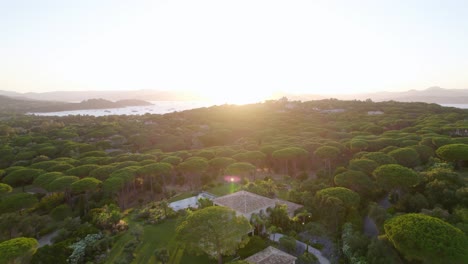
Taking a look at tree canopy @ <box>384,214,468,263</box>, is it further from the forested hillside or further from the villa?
the villa

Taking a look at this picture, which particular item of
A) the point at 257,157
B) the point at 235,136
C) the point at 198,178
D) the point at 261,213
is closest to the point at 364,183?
the point at 261,213

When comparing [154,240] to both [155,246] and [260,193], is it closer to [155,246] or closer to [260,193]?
[155,246]

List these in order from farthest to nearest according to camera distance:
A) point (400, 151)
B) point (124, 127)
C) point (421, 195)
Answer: point (124, 127) < point (400, 151) < point (421, 195)

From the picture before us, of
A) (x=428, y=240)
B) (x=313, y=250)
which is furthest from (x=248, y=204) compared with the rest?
(x=428, y=240)

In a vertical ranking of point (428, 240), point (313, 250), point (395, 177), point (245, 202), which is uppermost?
point (395, 177)

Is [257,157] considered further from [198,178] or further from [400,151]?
[400,151]
